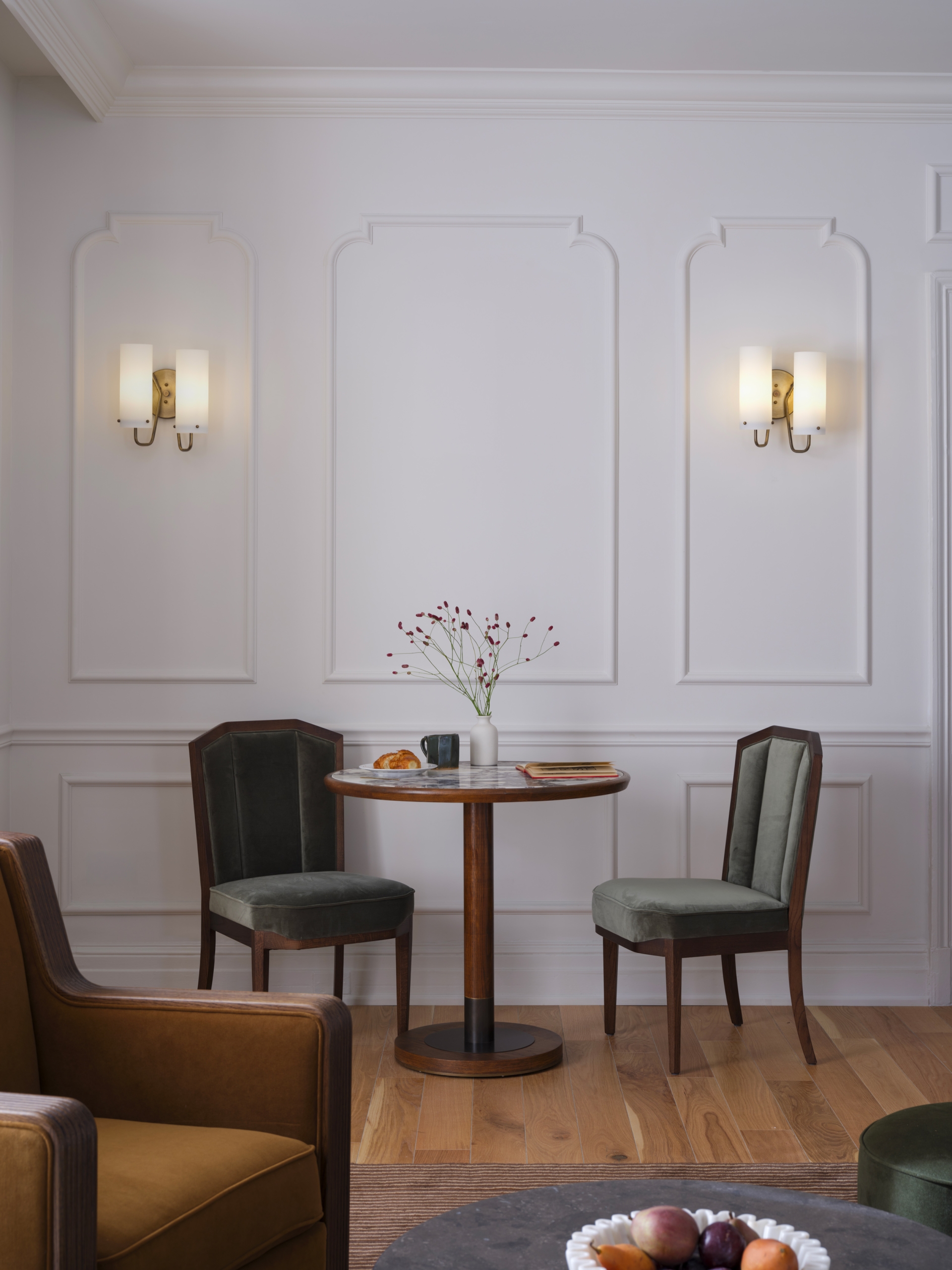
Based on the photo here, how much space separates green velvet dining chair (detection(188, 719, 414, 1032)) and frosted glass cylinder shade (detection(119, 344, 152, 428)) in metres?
1.03

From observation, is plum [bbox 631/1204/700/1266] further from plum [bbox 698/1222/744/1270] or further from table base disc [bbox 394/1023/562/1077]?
table base disc [bbox 394/1023/562/1077]

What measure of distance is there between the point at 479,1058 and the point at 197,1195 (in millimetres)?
1708

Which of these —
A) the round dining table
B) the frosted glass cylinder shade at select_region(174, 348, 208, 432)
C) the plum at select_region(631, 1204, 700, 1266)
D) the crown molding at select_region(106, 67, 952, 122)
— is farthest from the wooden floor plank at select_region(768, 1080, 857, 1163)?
the crown molding at select_region(106, 67, 952, 122)

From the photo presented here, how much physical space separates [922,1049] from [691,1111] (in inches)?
35.2

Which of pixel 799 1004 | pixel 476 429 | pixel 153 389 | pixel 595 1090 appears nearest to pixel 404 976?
pixel 595 1090

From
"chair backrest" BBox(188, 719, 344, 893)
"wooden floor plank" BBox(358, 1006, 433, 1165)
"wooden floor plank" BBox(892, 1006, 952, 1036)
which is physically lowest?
"wooden floor plank" BBox(892, 1006, 952, 1036)

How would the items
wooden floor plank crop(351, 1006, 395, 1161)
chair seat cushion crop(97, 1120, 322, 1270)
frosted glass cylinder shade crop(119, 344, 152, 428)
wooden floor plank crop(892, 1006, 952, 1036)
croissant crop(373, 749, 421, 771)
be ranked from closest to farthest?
chair seat cushion crop(97, 1120, 322, 1270) < wooden floor plank crop(351, 1006, 395, 1161) < croissant crop(373, 749, 421, 771) < wooden floor plank crop(892, 1006, 952, 1036) < frosted glass cylinder shade crop(119, 344, 152, 428)

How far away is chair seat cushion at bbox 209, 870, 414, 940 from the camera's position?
3.13m

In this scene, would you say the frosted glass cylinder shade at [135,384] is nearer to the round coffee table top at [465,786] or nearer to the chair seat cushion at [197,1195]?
the round coffee table top at [465,786]

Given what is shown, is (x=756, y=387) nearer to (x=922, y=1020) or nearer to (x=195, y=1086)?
(x=922, y=1020)

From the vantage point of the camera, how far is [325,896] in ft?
10.4

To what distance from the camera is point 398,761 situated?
3.26m

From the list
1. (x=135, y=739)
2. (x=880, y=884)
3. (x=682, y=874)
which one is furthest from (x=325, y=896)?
(x=880, y=884)

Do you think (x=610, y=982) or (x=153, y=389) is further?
(x=153, y=389)
